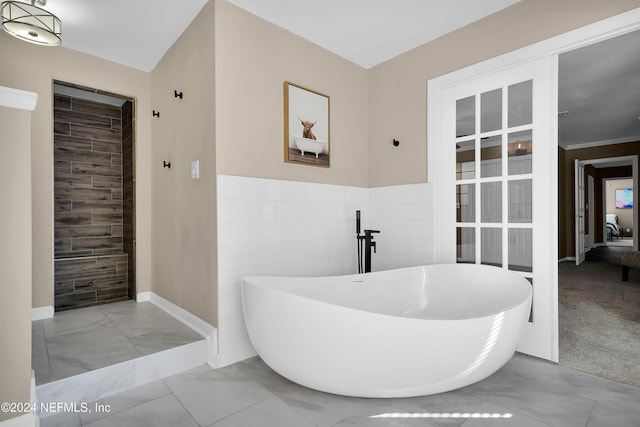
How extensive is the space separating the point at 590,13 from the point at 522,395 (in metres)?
2.42

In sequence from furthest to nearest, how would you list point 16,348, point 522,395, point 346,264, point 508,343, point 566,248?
point 566,248, point 346,264, point 522,395, point 508,343, point 16,348

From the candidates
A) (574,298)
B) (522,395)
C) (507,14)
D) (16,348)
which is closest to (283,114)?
(507,14)

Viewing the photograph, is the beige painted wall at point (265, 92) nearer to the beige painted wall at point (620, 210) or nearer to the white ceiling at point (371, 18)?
the white ceiling at point (371, 18)

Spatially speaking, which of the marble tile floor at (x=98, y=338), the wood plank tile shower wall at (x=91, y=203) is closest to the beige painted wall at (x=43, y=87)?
the wood plank tile shower wall at (x=91, y=203)

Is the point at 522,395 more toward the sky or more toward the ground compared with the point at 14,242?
more toward the ground

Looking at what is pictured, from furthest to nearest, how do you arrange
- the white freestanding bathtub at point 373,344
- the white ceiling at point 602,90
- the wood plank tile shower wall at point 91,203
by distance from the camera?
1. the wood plank tile shower wall at point 91,203
2. the white ceiling at point 602,90
3. the white freestanding bathtub at point 373,344

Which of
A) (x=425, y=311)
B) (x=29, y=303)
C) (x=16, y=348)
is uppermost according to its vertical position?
(x=29, y=303)

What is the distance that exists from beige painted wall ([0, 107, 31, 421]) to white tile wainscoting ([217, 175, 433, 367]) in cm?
102

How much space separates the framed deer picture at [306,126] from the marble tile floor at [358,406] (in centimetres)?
175

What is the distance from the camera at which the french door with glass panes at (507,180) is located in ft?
7.68

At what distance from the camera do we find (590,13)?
2.12 meters

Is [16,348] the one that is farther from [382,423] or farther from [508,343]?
[508,343]

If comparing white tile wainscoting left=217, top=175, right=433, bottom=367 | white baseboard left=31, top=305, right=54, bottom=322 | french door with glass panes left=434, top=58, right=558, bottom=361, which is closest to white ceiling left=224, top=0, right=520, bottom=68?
french door with glass panes left=434, top=58, right=558, bottom=361

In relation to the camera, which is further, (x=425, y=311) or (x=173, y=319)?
(x=173, y=319)
